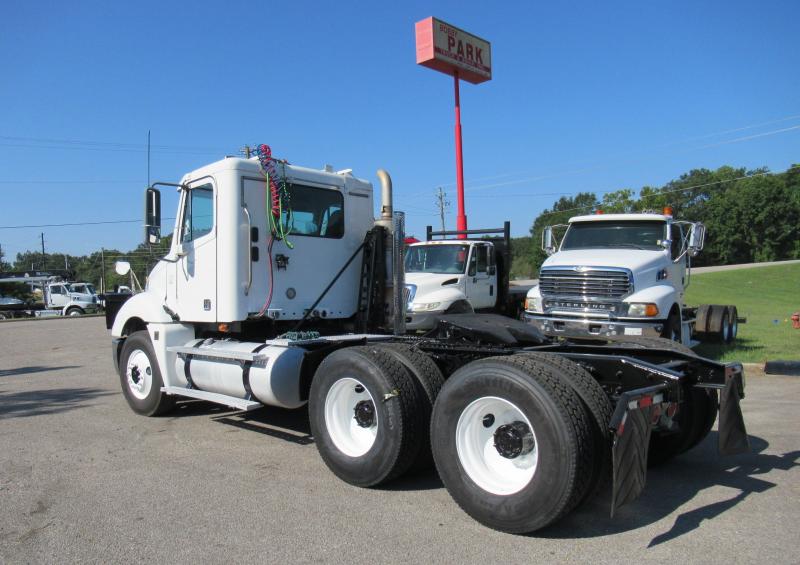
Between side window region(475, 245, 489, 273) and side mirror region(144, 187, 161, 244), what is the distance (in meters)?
7.37

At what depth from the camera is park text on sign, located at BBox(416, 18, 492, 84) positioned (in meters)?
23.2

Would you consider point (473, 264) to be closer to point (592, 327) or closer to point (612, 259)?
point (612, 259)

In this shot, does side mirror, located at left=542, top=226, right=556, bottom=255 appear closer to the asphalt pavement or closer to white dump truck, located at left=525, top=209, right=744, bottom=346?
white dump truck, located at left=525, top=209, right=744, bottom=346

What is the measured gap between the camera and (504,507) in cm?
375

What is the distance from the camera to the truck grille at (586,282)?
31.9 feet

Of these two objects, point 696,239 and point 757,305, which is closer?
point 696,239

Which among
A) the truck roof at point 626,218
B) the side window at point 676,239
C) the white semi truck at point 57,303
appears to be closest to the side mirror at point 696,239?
the side window at point 676,239

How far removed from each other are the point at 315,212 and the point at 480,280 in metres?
6.65

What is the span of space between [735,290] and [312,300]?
1140 inches

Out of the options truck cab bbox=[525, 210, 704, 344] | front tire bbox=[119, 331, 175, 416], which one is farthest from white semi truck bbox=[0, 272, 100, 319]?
truck cab bbox=[525, 210, 704, 344]

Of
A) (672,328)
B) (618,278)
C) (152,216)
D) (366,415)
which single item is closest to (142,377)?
(152,216)

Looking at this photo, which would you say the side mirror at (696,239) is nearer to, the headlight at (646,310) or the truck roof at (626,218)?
the truck roof at (626,218)

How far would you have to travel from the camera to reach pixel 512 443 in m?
3.85

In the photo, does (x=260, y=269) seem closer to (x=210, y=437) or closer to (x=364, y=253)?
(x=364, y=253)
